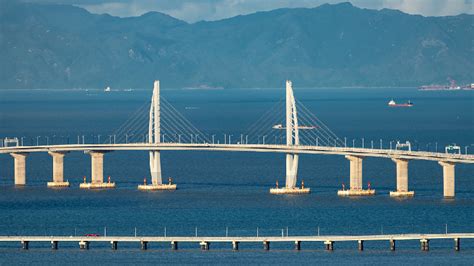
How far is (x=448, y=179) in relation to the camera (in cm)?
15588

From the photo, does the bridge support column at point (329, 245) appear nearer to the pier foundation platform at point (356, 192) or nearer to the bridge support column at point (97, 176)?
the pier foundation platform at point (356, 192)

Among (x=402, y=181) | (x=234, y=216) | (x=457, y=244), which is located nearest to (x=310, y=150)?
(x=402, y=181)

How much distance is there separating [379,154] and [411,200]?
8829 mm

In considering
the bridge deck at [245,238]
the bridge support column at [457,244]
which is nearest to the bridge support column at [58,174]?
the bridge deck at [245,238]

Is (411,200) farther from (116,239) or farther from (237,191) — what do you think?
(116,239)

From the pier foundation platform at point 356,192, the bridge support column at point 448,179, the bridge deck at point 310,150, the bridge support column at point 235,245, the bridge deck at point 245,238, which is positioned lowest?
the bridge support column at point 235,245

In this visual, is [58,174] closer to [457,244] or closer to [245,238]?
[245,238]

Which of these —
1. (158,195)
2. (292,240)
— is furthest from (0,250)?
(158,195)

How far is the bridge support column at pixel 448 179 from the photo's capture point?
15512 cm

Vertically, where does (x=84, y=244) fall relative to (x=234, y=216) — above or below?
below

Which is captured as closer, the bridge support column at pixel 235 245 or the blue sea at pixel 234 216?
the blue sea at pixel 234 216

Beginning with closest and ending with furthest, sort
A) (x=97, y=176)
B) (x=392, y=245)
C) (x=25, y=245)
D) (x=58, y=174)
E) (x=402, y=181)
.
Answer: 1. (x=392, y=245)
2. (x=25, y=245)
3. (x=402, y=181)
4. (x=97, y=176)
5. (x=58, y=174)

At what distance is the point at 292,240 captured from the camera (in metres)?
122

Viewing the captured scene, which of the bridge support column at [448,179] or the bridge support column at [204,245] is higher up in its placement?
the bridge support column at [448,179]
